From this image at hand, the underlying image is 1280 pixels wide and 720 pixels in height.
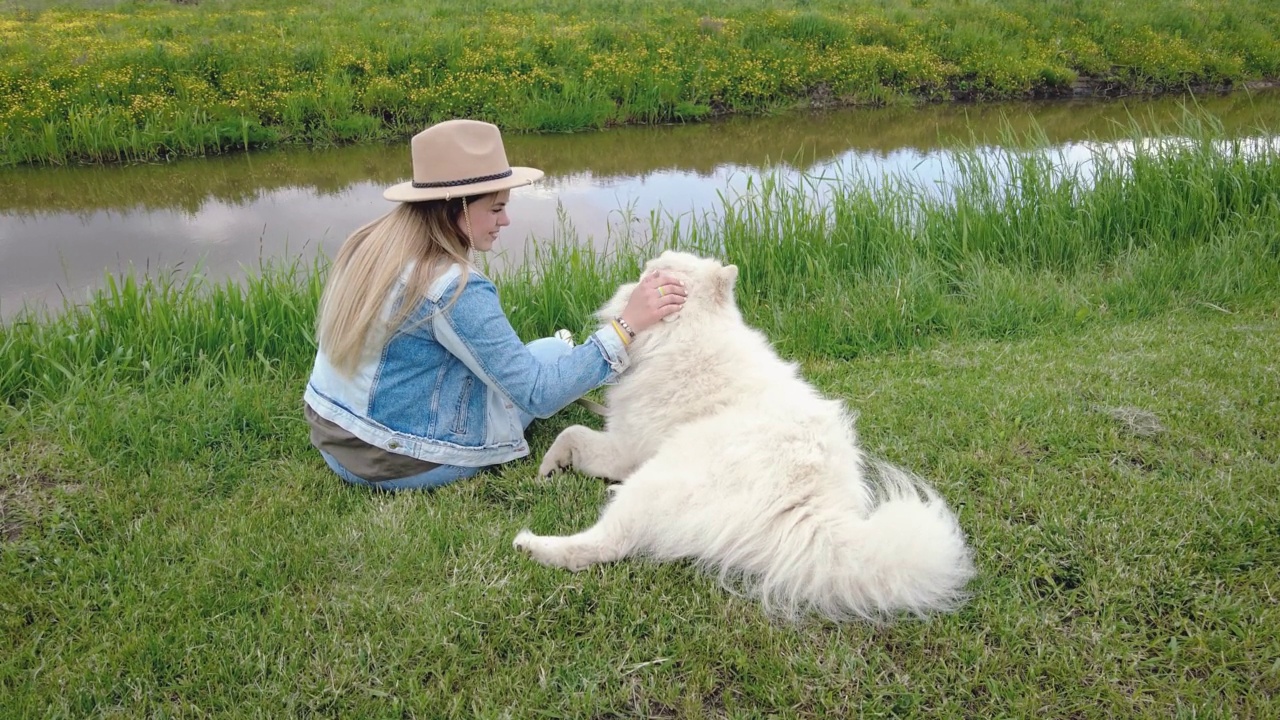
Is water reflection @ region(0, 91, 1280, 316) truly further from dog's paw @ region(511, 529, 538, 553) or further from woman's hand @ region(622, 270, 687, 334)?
dog's paw @ region(511, 529, 538, 553)

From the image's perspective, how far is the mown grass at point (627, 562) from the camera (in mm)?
2311

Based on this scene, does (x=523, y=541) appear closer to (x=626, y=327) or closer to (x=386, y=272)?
(x=626, y=327)

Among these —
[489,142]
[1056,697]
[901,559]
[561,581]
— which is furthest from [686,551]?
[489,142]

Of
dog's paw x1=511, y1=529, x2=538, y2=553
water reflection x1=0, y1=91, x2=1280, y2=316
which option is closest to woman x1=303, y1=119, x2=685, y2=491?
dog's paw x1=511, y1=529, x2=538, y2=553

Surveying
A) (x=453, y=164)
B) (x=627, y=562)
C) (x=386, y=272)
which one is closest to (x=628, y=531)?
(x=627, y=562)

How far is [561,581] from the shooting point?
271cm

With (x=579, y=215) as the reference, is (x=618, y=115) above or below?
above

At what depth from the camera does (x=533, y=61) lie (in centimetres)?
1378

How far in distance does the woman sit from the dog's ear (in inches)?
7.9

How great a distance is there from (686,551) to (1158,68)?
1958 centimetres

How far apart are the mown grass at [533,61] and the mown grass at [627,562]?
305 inches

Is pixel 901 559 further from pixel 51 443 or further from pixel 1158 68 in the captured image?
pixel 1158 68

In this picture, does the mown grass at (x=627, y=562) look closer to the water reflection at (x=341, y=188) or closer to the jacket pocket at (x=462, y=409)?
the jacket pocket at (x=462, y=409)

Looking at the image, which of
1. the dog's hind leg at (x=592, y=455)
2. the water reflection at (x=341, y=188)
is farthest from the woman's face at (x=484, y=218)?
the water reflection at (x=341, y=188)
